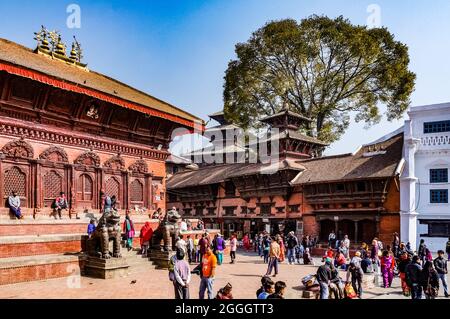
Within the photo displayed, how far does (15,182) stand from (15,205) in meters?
1.40

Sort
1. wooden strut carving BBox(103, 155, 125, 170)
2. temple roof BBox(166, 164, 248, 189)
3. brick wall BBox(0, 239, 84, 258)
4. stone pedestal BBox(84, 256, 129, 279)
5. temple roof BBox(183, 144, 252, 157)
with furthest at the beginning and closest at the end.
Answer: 1. temple roof BBox(183, 144, 252, 157)
2. temple roof BBox(166, 164, 248, 189)
3. wooden strut carving BBox(103, 155, 125, 170)
4. stone pedestal BBox(84, 256, 129, 279)
5. brick wall BBox(0, 239, 84, 258)

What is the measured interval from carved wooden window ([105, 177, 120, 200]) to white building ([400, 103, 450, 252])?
16622 millimetres

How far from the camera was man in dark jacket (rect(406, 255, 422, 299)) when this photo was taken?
11555 millimetres

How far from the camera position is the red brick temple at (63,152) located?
1450 cm

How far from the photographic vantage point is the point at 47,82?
17453 millimetres

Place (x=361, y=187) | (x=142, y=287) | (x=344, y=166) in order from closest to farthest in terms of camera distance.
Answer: (x=142, y=287)
(x=361, y=187)
(x=344, y=166)

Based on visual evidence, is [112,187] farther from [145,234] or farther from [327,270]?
[327,270]

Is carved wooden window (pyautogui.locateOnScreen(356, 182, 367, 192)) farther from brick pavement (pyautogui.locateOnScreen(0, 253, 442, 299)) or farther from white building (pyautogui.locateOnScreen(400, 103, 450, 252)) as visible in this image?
brick pavement (pyautogui.locateOnScreen(0, 253, 442, 299))

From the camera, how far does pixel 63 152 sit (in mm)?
20141

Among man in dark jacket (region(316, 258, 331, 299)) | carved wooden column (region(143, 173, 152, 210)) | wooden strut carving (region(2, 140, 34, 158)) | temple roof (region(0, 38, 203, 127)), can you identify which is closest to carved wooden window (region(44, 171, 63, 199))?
wooden strut carving (region(2, 140, 34, 158))

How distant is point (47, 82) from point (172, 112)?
9008mm

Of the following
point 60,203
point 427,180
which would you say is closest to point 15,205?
point 60,203
